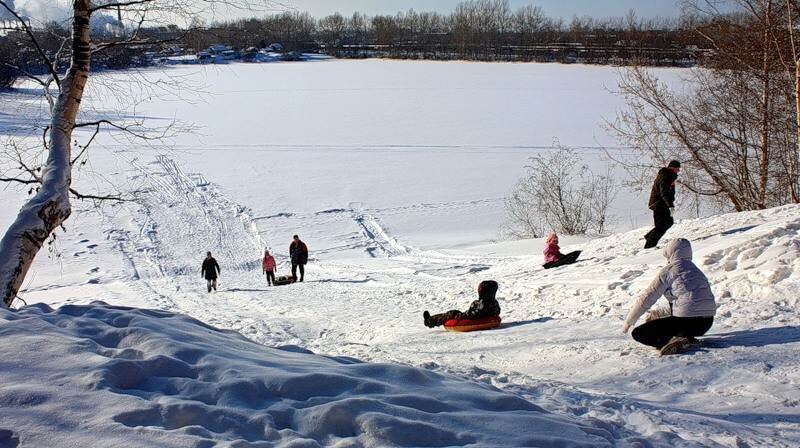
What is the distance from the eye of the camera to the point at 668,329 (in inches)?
248

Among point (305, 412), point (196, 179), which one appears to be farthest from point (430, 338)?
point (196, 179)

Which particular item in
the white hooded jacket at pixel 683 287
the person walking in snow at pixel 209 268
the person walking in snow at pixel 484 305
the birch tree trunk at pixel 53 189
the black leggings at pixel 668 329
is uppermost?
the birch tree trunk at pixel 53 189

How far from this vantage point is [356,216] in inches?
1107

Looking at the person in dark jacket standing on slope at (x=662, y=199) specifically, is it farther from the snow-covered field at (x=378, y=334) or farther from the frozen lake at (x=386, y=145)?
the frozen lake at (x=386, y=145)

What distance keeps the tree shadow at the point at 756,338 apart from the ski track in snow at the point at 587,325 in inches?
0.7

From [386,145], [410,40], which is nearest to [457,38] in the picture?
[410,40]

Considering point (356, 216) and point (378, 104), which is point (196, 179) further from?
point (378, 104)

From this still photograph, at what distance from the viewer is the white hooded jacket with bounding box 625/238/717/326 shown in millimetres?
6102

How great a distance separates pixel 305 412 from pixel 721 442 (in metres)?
2.55

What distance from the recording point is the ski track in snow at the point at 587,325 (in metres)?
4.82

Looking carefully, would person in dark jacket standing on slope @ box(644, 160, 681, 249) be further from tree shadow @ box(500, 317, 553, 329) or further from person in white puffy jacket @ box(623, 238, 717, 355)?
person in white puffy jacket @ box(623, 238, 717, 355)

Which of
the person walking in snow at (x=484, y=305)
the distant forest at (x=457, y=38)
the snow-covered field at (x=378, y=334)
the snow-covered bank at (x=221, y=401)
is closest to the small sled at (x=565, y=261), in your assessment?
the snow-covered field at (x=378, y=334)

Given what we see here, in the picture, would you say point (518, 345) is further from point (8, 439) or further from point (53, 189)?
point (8, 439)

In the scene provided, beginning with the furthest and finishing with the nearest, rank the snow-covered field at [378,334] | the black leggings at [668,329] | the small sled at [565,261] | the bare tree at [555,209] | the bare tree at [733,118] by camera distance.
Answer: the bare tree at [555,209], the bare tree at [733,118], the small sled at [565,261], the black leggings at [668,329], the snow-covered field at [378,334]
